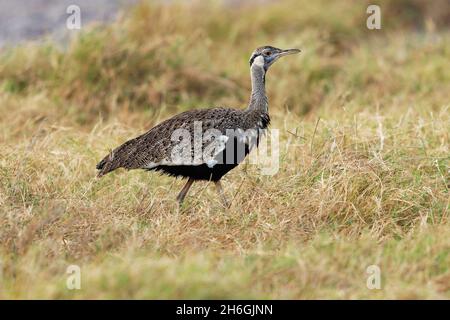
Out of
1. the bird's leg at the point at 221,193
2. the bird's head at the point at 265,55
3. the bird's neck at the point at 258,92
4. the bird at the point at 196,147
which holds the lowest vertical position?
the bird's leg at the point at 221,193

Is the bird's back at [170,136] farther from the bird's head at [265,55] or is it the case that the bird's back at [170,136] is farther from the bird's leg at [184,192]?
the bird's head at [265,55]

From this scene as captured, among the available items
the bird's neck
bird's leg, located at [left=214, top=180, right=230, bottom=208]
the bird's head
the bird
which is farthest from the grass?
the bird's head

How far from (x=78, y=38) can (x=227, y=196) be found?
344cm

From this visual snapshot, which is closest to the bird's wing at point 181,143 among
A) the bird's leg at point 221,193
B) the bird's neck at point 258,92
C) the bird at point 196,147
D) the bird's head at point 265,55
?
the bird at point 196,147

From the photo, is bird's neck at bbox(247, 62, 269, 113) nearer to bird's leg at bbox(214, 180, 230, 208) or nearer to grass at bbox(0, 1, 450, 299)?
grass at bbox(0, 1, 450, 299)

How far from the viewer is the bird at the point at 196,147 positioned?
589 centimetres

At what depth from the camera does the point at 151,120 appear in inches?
326

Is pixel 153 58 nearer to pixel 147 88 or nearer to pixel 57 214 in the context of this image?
pixel 147 88

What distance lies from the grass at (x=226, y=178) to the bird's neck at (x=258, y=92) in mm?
400

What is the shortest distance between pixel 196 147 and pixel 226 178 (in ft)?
2.67

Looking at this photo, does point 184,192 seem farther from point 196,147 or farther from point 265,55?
point 265,55

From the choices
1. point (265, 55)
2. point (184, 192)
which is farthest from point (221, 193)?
point (265, 55)

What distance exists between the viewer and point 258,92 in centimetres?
645

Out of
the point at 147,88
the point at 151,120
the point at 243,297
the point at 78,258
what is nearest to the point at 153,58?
the point at 147,88
